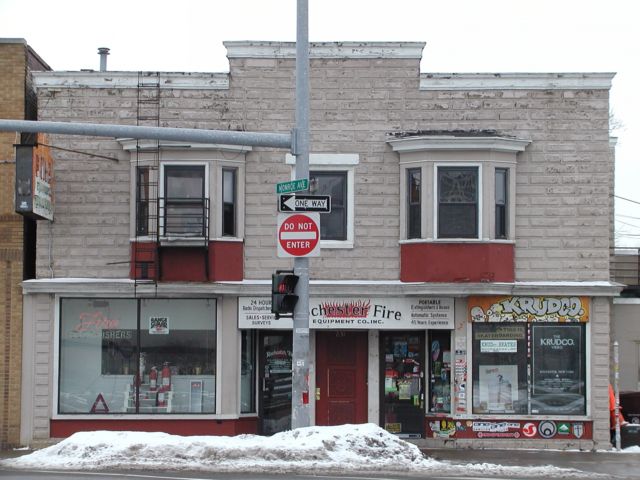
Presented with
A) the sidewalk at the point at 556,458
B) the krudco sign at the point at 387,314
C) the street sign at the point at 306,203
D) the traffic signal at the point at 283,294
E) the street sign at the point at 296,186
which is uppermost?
the street sign at the point at 296,186

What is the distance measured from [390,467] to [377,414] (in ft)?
15.4

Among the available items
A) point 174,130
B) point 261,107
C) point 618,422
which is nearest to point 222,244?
point 261,107

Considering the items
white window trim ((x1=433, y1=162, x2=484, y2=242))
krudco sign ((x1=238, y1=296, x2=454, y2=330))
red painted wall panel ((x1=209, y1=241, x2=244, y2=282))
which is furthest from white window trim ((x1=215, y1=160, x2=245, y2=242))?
white window trim ((x1=433, y1=162, x2=484, y2=242))

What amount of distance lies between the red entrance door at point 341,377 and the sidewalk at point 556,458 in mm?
1674

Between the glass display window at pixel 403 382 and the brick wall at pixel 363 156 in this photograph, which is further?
the glass display window at pixel 403 382

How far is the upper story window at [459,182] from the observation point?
19.7m

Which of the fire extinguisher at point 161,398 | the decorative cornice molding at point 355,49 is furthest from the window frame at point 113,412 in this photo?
the decorative cornice molding at point 355,49

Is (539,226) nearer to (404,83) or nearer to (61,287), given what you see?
(404,83)

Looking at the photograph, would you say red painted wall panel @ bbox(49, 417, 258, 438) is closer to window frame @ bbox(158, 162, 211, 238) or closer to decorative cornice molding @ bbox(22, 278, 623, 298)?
decorative cornice molding @ bbox(22, 278, 623, 298)

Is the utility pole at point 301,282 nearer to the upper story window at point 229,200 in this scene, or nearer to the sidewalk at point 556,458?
the sidewalk at point 556,458

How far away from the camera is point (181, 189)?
65.6 feet

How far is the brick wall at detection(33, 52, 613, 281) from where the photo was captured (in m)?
20.1

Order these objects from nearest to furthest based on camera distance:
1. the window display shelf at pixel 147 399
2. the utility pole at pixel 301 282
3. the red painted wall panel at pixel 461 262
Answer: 1. the utility pole at pixel 301 282
2. the red painted wall panel at pixel 461 262
3. the window display shelf at pixel 147 399

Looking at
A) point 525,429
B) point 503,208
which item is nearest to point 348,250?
point 503,208
